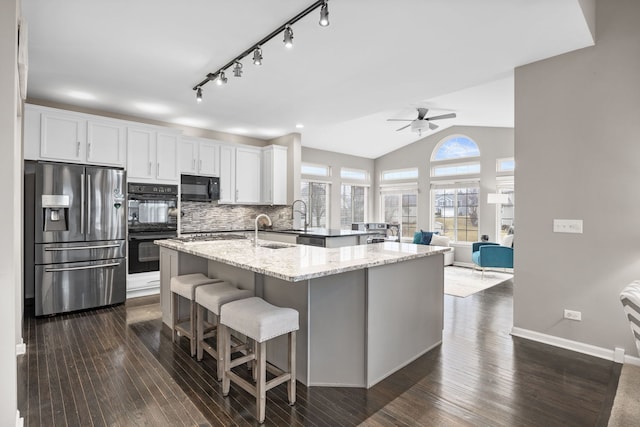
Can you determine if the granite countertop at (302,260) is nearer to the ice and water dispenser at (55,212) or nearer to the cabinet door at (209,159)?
the ice and water dispenser at (55,212)

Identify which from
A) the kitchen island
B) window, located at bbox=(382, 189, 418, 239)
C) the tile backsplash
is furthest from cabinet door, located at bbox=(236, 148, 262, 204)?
window, located at bbox=(382, 189, 418, 239)

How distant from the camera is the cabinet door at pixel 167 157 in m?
4.75

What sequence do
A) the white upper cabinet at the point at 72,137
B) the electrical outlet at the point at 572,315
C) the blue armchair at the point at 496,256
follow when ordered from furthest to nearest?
the blue armchair at the point at 496,256
the white upper cabinet at the point at 72,137
the electrical outlet at the point at 572,315

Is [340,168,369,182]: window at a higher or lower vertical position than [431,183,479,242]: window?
higher

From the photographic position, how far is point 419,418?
6.40ft

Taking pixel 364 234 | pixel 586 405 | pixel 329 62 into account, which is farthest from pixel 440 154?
pixel 586 405

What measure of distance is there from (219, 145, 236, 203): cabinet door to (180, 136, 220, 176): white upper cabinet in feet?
0.31

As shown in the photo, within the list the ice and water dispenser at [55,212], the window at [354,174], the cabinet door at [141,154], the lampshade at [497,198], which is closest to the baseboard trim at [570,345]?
the lampshade at [497,198]

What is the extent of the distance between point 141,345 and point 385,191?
762 centimetres

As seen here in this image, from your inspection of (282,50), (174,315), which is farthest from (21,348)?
(282,50)

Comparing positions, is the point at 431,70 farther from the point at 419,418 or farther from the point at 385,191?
the point at 385,191

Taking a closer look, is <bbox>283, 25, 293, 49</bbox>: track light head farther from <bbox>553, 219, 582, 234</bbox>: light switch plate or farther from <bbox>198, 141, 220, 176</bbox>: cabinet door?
<bbox>198, 141, 220, 176</bbox>: cabinet door

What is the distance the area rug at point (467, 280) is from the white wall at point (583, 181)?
1818 mm

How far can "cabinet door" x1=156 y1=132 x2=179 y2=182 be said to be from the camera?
4.75 m
